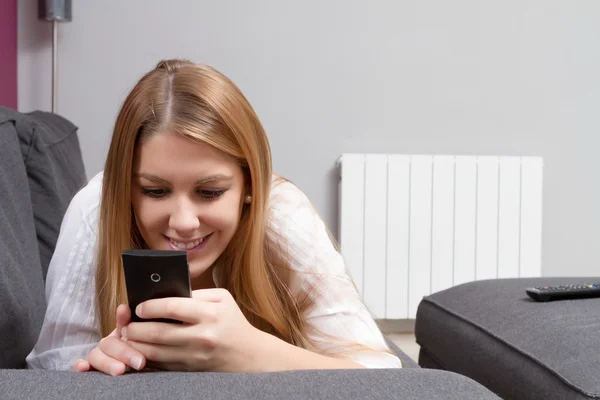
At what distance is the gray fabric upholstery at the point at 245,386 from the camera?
0.62 m

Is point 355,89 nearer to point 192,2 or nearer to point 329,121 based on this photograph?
point 329,121

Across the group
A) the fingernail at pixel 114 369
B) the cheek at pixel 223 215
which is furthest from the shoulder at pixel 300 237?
the fingernail at pixel 114 369

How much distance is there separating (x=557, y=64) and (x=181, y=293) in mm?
2529

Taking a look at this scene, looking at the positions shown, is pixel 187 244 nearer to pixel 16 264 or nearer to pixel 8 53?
pixel 16 264

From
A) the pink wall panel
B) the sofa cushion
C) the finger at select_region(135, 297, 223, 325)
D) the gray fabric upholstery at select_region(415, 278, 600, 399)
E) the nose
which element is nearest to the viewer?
the finger at select_region(135, 297, 223, 325)

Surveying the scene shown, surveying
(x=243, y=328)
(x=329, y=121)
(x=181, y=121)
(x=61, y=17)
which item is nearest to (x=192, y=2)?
(x=61, y=17)

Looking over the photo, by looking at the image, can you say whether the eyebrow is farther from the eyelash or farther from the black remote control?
the black remote control

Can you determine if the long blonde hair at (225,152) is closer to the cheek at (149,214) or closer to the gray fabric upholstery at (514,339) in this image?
the cheek at (149,214)

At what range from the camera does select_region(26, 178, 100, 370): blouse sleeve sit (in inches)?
43.7

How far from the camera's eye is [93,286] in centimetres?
119

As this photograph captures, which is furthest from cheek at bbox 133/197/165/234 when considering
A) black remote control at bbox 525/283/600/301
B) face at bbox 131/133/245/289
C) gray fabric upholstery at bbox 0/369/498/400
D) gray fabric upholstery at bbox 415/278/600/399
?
black remote control at bbox 525/283/600/301

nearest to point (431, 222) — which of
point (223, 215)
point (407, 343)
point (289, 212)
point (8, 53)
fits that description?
point (407, 343)

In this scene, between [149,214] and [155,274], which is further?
[149,214]

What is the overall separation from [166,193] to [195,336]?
11.7 inches
